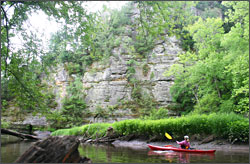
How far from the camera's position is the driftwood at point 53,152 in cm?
455

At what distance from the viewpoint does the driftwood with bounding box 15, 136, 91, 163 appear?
14.9 ft

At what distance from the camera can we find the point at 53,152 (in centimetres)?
474

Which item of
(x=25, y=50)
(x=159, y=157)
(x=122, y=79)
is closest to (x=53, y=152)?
(x=25, y=50)

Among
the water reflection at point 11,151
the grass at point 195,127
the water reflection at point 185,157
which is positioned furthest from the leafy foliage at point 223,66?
the water reflection at point 11,151

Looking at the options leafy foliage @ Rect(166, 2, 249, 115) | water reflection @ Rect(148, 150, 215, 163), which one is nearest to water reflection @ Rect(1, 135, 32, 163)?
water reflection @ Rect(148, 150, 215, 163)

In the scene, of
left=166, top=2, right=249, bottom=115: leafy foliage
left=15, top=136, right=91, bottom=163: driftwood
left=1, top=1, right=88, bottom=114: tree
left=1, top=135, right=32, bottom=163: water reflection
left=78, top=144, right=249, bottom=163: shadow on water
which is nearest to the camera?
left=15, top=136, right=91, bottom=163: driftwood

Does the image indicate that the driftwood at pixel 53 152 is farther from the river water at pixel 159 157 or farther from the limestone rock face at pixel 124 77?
the limestone rock face at pixel 124 77

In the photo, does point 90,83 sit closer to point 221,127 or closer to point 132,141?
point 132,141

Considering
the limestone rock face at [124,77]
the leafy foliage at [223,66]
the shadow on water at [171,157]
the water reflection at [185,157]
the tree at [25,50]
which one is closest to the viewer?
the tree at [25,50]

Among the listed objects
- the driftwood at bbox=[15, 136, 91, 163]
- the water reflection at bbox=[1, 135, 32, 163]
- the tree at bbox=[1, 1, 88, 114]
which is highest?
the tree at bbox=[1, 1, 88, 114]

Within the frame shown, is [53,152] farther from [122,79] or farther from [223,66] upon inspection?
[122,79]

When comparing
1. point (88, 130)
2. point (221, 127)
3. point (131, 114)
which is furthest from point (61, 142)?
point (131, 114)

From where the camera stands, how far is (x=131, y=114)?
29.0 m

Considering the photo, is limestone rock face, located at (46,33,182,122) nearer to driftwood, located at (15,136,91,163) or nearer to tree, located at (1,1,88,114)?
tree, located at (1,1,88,114)
